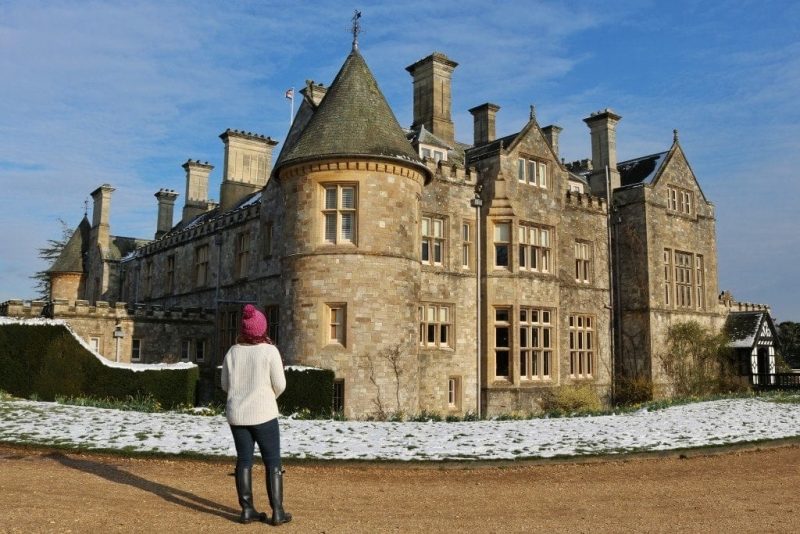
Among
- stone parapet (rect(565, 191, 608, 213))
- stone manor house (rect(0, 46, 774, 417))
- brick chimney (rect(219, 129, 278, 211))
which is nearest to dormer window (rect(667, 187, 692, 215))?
stone manor house (rect(0, 46, 774, 417))

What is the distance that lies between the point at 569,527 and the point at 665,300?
22.9 metres

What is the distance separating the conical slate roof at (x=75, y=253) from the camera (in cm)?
3788

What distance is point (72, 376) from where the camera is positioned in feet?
A: 52.5

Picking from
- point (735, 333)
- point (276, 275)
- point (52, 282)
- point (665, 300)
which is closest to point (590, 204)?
point (665, 300)

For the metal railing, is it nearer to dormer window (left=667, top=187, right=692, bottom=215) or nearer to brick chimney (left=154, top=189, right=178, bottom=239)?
dormer window (left=667, top=187, right=692, bottom=215)

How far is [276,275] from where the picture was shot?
21578 millimetres

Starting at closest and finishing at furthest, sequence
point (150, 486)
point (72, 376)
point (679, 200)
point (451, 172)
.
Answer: point (150, 486), point (72, 376), point (451, 172), point (679, 200)

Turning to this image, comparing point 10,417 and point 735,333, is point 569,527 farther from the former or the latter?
point 735,333

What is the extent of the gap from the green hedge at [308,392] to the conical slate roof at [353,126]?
5967 millimetres

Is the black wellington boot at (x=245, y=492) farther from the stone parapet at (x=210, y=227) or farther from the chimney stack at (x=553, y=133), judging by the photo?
the chimney stack at (x=553, y=133)

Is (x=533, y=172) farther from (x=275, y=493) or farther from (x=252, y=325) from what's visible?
(x=275, y=493)

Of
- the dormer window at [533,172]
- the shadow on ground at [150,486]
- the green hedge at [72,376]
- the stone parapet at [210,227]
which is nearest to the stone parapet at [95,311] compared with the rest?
the stone parapet at [210,227]

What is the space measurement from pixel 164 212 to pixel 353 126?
73.4 feet

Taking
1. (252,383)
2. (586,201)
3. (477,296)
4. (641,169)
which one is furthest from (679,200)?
(252,383)
